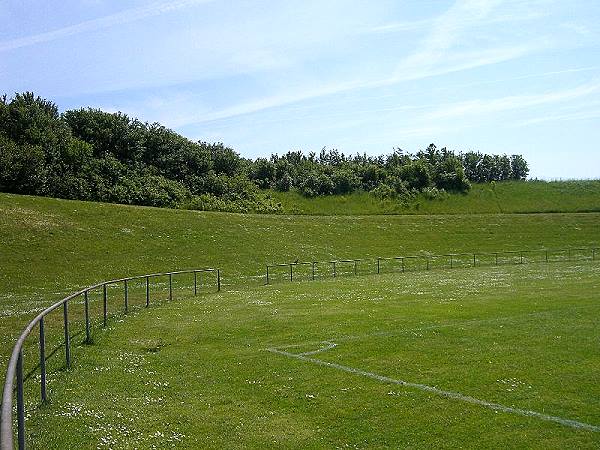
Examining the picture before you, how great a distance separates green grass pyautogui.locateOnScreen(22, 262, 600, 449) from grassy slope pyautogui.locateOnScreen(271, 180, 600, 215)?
209 ft

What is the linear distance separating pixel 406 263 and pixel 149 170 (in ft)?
144

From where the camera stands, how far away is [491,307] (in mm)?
21859

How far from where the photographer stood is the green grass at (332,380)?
8914mm

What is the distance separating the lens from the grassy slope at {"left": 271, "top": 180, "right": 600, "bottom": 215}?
86.1m

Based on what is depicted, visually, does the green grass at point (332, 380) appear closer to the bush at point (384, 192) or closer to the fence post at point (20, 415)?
the fence post at point (20, 415)

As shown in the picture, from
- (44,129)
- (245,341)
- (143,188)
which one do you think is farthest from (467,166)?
(245,341)

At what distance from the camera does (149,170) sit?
82.4m

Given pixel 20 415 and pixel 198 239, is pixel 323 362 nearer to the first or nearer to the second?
pixel 20 415

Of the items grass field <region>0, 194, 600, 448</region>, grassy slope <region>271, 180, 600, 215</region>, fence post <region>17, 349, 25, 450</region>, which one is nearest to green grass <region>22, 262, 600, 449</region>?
grass field <region>0, 194, 600, 448</region>

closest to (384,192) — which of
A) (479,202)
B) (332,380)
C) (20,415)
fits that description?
(479,202)

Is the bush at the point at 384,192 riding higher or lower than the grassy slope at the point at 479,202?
higher

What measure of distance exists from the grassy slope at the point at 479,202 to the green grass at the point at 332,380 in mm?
63719

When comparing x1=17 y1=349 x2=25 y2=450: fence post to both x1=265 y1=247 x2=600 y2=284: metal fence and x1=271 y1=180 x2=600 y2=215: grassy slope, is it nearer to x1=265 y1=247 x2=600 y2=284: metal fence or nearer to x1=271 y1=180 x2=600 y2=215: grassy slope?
x1=265 y1=247 x2=600 y2=284: metal fence

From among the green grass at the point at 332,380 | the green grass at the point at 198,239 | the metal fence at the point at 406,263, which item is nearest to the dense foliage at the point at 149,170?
the green grass at the point at 198,239
